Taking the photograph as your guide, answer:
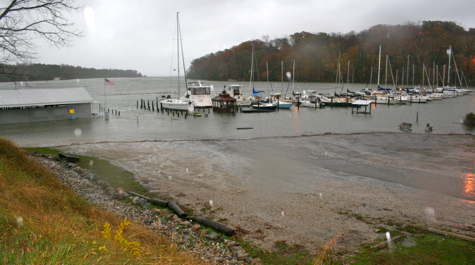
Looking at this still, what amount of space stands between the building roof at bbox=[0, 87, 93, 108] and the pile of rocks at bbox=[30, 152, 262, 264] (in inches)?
847

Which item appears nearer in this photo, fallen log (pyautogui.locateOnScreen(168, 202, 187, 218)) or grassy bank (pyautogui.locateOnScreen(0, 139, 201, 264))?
grassy bank (pyautogui.locateOnScreen(0, 139, 201, 264))

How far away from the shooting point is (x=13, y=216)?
563 cm

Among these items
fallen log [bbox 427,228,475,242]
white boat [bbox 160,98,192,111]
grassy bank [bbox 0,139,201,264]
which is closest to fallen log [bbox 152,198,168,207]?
grassy bank [bbox 0,139,201,264]

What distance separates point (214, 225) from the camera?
29.7 feet

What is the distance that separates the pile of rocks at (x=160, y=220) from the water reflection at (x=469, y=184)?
1036 centimetres

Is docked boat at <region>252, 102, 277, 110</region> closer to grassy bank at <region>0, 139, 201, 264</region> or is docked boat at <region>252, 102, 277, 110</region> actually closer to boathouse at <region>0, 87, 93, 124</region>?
boathouse at <region>0, 87, 93, 124</region>

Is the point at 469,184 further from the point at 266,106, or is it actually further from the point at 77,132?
the point at 266,106

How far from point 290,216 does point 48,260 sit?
748 centimetres

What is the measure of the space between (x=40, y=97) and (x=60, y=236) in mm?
33767

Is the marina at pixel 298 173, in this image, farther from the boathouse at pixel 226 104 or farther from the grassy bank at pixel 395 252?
the boathouse at pixel 226 104

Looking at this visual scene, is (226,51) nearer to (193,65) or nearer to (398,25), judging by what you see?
→ (193,65)

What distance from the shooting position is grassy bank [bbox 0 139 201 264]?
4164 mm

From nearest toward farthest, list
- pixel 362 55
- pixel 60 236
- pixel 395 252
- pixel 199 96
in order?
pixel 60 236
pixel 395 252
pixel 199 96
pixel 362 55

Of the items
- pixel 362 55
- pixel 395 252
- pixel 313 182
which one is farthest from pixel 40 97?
pixel 362 55
